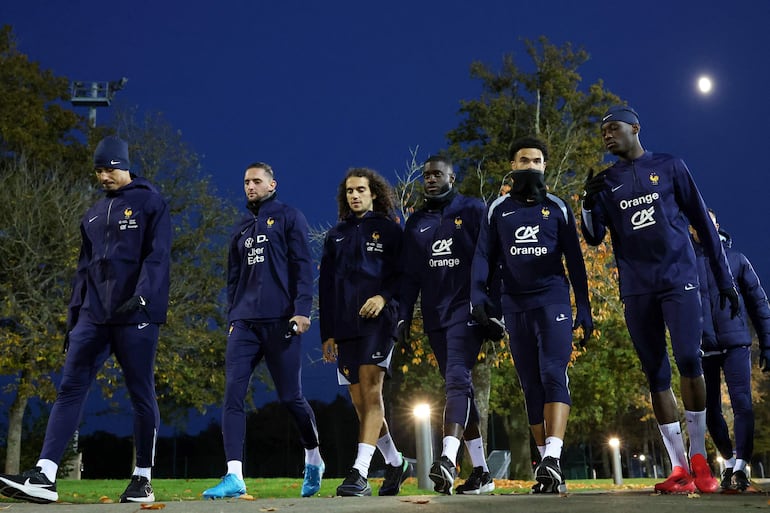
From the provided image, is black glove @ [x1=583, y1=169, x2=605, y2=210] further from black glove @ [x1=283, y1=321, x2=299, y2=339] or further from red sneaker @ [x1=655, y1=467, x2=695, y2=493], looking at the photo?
black glove @ [x1=283, y1=321, x2=299, y2=339]

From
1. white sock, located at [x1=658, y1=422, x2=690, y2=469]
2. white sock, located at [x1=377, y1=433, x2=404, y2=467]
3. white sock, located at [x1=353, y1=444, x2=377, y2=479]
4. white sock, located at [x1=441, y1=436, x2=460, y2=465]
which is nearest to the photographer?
white sock, located at [x1=658, y1=422, x2=690, y2=469]

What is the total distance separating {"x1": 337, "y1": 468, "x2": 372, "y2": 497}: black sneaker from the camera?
6143 millimetres

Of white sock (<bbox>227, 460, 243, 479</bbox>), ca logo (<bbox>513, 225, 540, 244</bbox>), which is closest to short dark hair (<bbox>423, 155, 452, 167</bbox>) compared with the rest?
ca logo (<bbox>513, 225, 540, 244</bbox>)

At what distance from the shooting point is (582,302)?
6.52 m

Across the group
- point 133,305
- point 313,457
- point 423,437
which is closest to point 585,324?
point 423,437

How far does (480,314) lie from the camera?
6.32m

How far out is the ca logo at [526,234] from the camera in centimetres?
647

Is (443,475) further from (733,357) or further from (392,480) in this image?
(733,357)

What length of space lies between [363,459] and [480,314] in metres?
1.51

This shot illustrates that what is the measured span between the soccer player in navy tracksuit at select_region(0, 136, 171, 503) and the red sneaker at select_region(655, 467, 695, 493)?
3790mm

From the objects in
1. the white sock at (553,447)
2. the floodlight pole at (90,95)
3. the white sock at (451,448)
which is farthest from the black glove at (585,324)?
the floodlight pole at (90,95)

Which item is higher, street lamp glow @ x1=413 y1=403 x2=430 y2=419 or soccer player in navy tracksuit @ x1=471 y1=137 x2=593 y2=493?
soccer player in navy tracksuit @ x1=471 y1=137 x2=593 y2=493

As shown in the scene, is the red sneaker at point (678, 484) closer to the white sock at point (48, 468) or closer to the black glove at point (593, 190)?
the black glove at point (593, 190)

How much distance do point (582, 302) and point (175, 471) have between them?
97.1 ft
